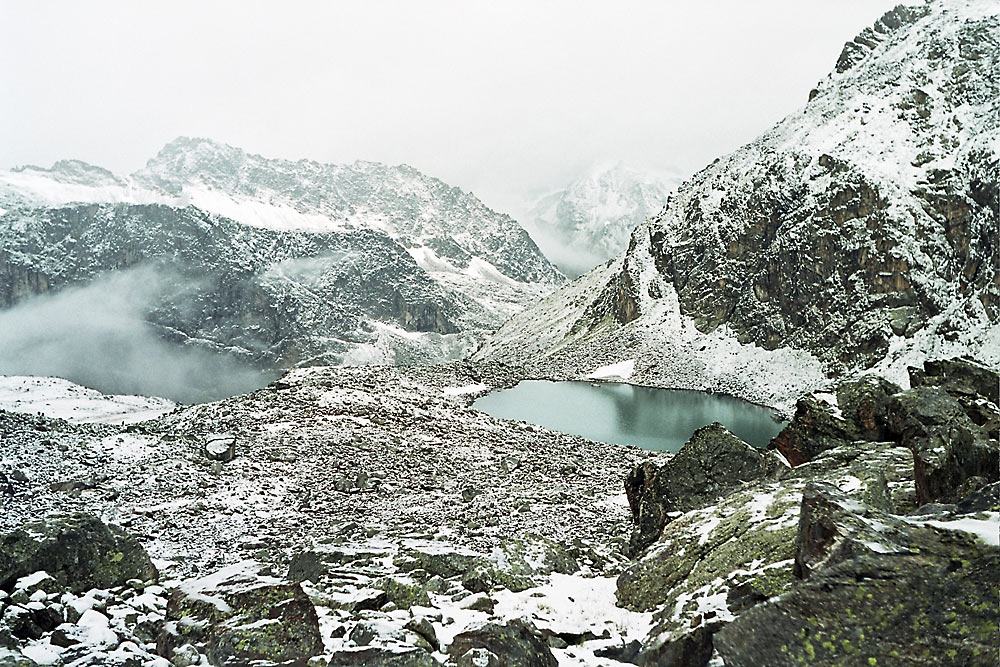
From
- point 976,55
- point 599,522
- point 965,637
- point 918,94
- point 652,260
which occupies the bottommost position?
point 599,522

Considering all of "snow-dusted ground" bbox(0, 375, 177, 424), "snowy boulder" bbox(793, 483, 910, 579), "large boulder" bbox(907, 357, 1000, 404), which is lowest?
"snowy boulder" bbox(793, 483, 910, 579)

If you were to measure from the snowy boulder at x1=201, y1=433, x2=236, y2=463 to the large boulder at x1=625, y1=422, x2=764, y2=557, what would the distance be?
18.0m

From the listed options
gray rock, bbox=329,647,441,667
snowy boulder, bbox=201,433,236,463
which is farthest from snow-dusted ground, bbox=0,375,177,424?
gray rock, bbox=329,647,441,667

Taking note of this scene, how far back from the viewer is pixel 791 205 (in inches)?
3275

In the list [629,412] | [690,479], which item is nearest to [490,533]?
[690,479]

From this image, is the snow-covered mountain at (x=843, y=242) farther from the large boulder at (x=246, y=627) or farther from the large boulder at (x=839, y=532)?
the large boulder at (x=246, y=627)

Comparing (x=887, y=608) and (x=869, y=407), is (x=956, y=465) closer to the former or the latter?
(x=887, y=608)

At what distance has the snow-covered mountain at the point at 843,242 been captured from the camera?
222ft

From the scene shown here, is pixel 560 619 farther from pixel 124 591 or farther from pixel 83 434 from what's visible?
pixel 83 434

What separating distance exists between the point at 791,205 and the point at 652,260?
23698 mm

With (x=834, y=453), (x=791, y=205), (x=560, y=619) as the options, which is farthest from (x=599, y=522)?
(x=791, y=205)

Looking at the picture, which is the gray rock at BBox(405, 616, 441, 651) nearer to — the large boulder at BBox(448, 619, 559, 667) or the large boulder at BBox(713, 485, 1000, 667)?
the large boulder at BBox(448, 619, 559, 667)

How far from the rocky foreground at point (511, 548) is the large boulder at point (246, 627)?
42mm

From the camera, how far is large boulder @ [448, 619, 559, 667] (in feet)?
26.7
